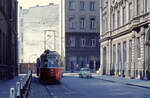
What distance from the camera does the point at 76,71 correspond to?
73.4 metres

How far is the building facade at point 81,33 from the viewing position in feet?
243

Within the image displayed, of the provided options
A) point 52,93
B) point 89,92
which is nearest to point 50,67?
point 52,93

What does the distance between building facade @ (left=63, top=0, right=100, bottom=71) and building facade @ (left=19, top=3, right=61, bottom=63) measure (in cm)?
1202

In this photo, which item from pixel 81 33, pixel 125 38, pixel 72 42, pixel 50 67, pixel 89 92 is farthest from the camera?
pixel 81 33

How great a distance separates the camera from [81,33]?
74938 mm

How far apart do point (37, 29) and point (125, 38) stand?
46.5 meters

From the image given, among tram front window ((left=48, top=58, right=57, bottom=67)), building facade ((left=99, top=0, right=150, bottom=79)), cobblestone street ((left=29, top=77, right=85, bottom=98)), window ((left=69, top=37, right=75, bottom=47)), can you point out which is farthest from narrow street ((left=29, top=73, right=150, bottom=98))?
window ((left=69, top=37, right=75, bottom=47))

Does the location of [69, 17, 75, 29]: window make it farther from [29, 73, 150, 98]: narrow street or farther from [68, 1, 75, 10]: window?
[29, 73, 150, 98]: narrow street

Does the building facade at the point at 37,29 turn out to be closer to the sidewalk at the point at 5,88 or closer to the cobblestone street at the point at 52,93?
the sidewalk at the point at 5,88

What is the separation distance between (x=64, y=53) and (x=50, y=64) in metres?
44.1

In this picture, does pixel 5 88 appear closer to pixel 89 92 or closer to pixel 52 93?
pixel 52 93

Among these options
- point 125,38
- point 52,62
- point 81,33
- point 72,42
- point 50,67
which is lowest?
point 50,67

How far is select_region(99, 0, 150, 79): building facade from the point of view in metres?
36.4

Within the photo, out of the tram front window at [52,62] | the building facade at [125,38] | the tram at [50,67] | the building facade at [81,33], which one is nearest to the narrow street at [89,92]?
the tram at [50,67]
